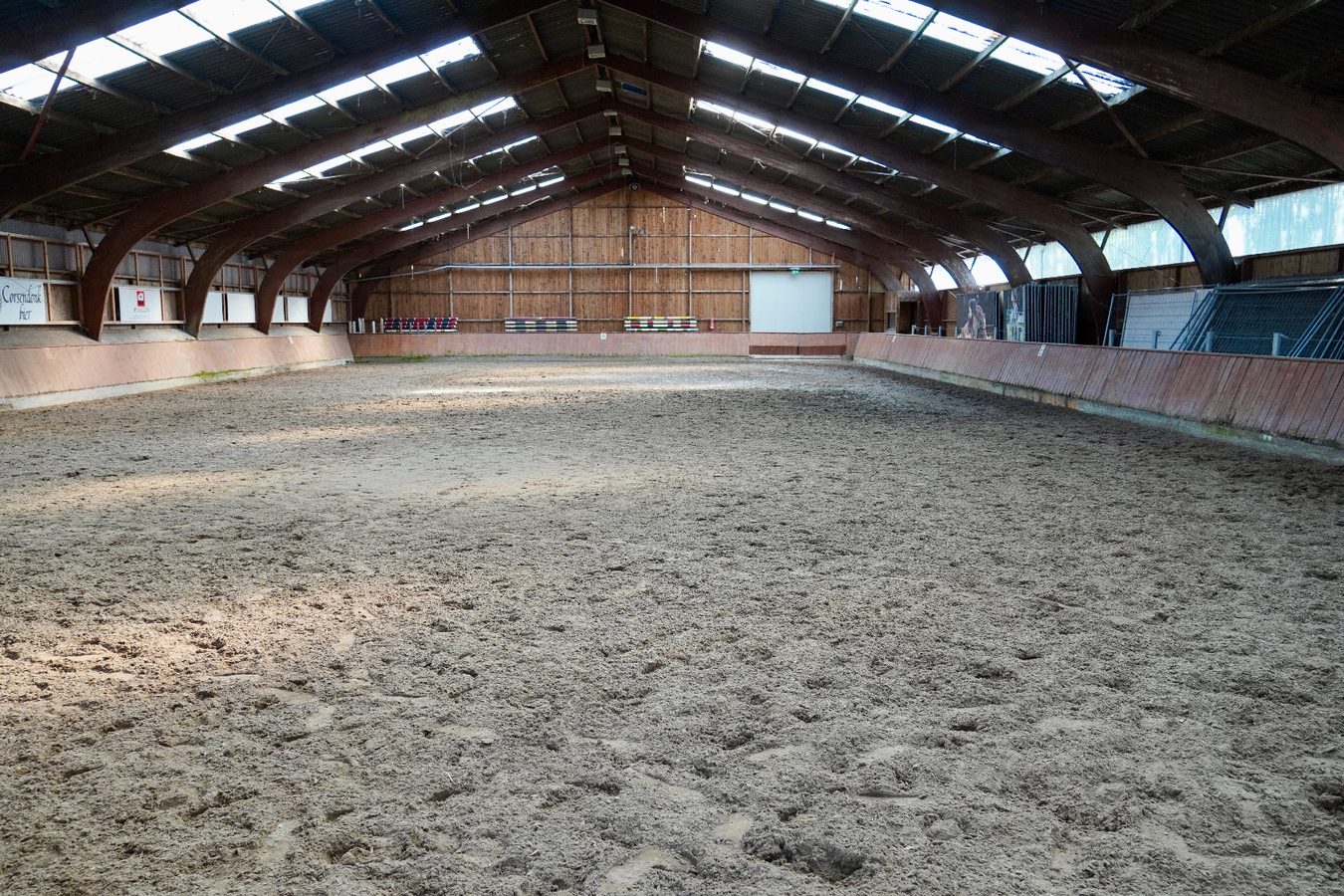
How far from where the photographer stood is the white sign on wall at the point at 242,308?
96.2 ft

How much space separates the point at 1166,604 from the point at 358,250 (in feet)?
113

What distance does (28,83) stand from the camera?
14.6 meters

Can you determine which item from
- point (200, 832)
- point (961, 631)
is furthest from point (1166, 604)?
point (200, 832)

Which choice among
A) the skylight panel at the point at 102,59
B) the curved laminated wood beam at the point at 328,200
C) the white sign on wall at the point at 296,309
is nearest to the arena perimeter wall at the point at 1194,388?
the curved laminated wood beam at the point at 328,200

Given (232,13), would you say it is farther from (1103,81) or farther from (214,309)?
(214,309)

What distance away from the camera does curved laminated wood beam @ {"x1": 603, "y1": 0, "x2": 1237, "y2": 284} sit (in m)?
16.8

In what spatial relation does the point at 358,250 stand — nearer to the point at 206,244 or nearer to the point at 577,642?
the point at 206,244

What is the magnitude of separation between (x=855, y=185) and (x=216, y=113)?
15234mm

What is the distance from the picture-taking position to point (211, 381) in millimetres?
25172

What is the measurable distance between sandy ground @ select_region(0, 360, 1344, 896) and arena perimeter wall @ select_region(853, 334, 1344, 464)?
61.6 inches

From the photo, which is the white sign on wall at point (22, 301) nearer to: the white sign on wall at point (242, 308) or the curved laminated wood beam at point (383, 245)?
the white sign on wall at point (242, 308)

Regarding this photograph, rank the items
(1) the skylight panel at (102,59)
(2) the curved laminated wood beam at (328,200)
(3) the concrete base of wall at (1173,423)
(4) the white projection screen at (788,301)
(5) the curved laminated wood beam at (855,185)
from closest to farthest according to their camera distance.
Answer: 1. (3) the concrete base of wall at (1173,423)
2. (1) the skylight panel at (102,59)
3. (5) the curved laminated wood beam at (855,185)
4. (2) the curved laminated wood beam at (328,200)
5. (4) the white projection screen at (788,301)

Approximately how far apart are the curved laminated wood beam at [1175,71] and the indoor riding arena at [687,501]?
5 cm

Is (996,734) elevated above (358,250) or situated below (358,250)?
below
